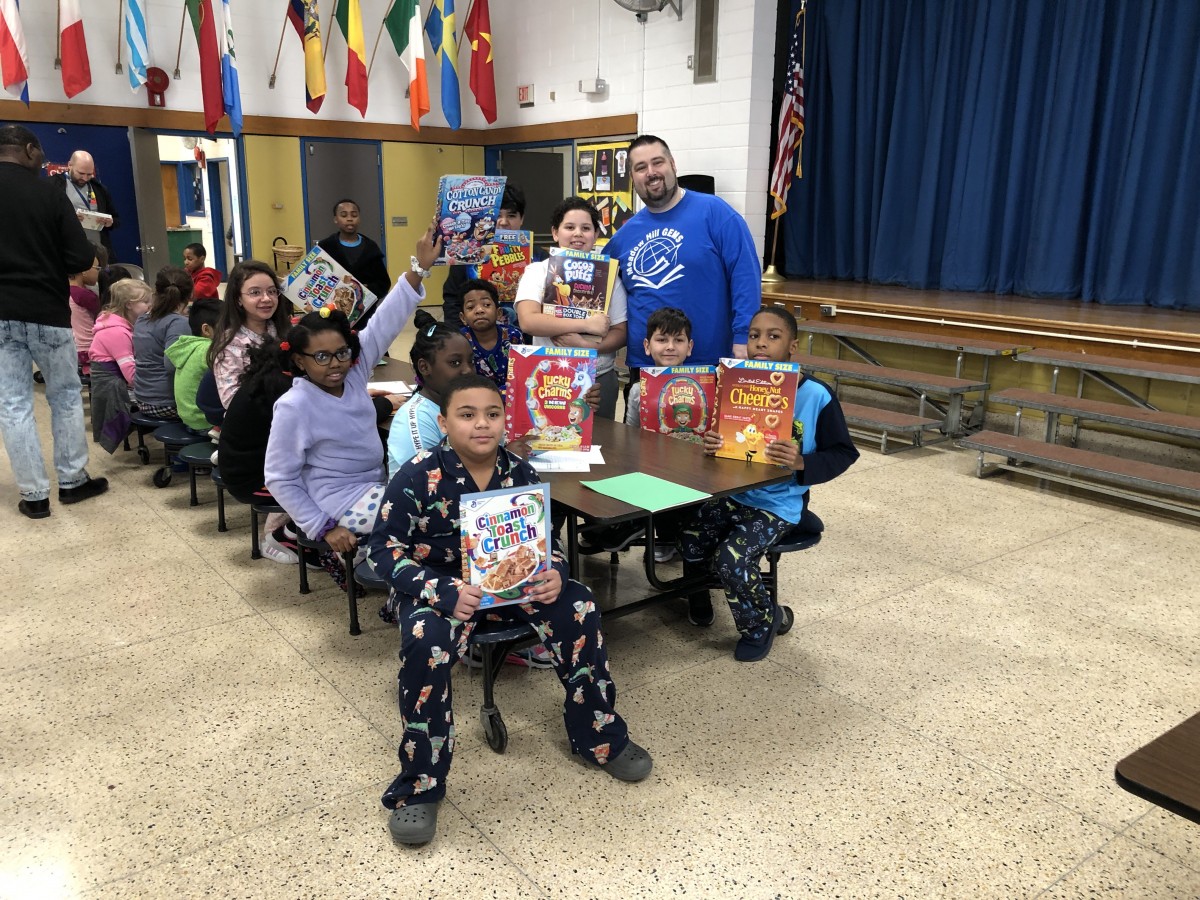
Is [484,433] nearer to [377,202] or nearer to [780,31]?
[780,31]

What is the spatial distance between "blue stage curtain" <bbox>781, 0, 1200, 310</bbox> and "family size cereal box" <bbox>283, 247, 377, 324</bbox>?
18.2ft

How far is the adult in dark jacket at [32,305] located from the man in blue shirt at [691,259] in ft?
8.43

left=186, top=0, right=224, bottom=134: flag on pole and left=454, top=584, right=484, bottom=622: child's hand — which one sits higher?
left=186, top=0, right=224, bottom=134: flag on pole

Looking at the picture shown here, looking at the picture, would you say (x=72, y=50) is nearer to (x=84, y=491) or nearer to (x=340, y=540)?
(x=84, y=491)

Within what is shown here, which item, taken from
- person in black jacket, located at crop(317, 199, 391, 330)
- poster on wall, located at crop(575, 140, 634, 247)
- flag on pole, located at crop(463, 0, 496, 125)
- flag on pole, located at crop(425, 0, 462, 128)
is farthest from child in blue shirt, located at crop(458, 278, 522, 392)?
flag on pole, located at crop(463, 0, 496, 125)

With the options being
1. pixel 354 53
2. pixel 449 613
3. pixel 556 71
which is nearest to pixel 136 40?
pixel 354 53

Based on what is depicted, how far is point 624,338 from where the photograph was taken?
3.27m

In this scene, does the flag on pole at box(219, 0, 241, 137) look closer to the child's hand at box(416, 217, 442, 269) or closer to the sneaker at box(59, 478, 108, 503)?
the sneaker at box(59, 478, 108, 503)

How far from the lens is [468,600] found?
1894mm

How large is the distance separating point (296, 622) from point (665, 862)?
1.66 meters

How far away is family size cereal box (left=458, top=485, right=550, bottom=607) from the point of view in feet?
6.11

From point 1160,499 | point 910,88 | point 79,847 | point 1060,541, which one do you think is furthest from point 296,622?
point 910,88

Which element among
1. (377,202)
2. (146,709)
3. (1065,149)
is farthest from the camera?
(377,202)

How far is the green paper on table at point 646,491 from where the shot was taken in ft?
7.18
